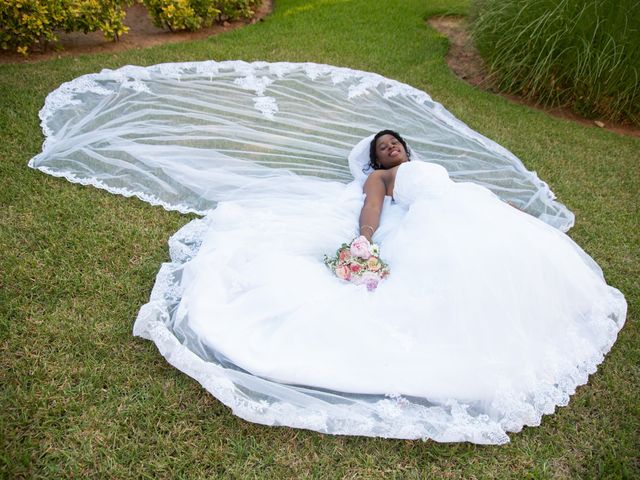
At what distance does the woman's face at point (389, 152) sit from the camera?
4.09 metres

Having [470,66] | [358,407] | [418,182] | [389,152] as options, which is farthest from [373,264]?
Answer: [470,66]

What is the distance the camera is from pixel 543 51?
5871mm

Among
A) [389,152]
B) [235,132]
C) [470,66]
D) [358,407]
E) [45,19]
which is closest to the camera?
[358,407]

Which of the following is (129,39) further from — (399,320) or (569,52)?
(399,320)

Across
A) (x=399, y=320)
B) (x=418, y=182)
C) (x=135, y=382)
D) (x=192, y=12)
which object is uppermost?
(x=192, y=12)

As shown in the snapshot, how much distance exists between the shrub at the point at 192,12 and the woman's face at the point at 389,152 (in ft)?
13.4

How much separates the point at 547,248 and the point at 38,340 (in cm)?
282

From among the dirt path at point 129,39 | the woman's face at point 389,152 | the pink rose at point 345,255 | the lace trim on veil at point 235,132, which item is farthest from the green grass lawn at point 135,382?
the dirt path at point 129,39

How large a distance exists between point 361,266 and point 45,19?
5001mm

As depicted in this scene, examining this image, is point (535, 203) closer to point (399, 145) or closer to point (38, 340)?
point (399, 145)

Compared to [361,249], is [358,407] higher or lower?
lower

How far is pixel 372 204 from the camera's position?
11.8 feet

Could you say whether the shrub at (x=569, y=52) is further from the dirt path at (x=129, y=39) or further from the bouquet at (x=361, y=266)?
the bouquet at (x=361, y=266)

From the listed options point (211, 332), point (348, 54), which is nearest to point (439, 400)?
point (211, 332)
